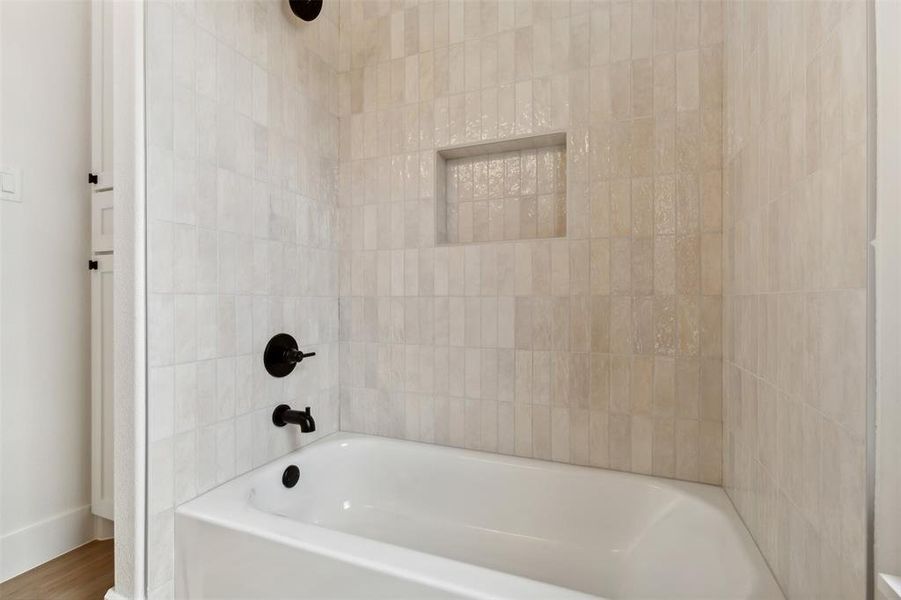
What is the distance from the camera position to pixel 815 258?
2.55ft

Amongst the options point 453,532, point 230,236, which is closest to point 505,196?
point 230,236

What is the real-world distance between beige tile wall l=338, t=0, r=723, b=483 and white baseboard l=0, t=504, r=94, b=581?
1.18 meters

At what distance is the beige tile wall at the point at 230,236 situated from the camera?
1.28 metres

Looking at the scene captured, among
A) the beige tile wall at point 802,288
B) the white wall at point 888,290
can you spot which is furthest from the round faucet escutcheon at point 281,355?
the white wall at point 888,290

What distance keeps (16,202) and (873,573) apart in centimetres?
263

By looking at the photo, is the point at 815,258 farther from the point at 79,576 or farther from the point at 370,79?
the point at 79,576

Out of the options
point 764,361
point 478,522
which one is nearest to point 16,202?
point 478,522

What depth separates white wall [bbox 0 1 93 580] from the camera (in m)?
1.66

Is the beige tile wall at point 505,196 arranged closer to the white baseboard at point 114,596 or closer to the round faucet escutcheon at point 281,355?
the round faucet escutcheon at point 281,355

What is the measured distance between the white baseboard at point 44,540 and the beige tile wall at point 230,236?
87 centimetres

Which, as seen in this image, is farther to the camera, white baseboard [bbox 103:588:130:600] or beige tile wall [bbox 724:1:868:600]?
white baseboard [bbox 103:588:130:600]

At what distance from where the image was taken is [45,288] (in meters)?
1.76

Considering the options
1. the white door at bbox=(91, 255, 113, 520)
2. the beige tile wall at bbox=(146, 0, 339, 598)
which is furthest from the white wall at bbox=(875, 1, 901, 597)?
the white door at bbox=(91, 255, 113, 520)

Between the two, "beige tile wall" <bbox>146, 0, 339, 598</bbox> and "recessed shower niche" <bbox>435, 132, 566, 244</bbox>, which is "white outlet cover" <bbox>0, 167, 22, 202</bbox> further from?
"recessed shower niche" <bbox>435, 132, 566, 244</bbox>
